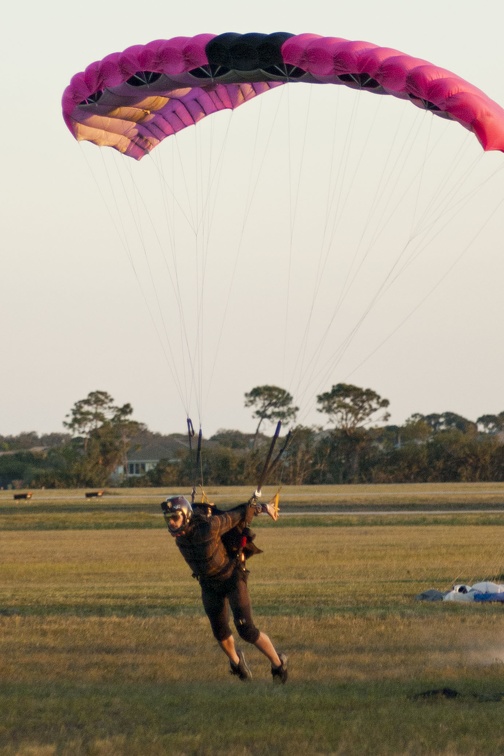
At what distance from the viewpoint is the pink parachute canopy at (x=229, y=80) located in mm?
11477

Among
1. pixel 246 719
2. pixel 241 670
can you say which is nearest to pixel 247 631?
pixel 241 670

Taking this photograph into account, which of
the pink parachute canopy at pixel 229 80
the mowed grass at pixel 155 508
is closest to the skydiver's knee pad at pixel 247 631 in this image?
the pink parachute canopy at pixel 229 80

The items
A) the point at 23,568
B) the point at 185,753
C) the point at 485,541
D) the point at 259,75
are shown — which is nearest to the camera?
the point at 185,753

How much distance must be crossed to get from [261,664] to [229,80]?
616 cm

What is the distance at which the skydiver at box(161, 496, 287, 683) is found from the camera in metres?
10.0

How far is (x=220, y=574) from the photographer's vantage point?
10.2 meters

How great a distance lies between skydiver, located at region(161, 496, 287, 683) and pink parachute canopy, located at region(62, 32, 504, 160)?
4.47 meters

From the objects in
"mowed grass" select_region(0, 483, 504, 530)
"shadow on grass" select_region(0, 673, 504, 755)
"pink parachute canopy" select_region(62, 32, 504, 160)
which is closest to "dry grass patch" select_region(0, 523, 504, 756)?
"shadow on grass" select_region(0, 673, 504, 755)

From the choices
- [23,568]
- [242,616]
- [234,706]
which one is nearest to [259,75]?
[242,616]

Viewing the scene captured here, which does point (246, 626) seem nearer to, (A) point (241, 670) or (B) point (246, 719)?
(A) point (241, 670)

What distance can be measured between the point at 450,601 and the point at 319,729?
8.15 metres

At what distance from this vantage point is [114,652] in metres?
11.5

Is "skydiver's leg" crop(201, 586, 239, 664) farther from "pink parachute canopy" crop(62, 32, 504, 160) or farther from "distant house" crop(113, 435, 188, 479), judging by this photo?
"distant house" crop(113, 435, 188, 479)

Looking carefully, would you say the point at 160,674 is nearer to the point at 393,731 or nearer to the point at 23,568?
the point at 393,731
